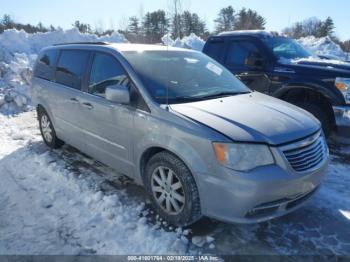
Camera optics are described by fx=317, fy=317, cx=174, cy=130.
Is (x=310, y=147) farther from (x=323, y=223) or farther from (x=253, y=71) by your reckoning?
(x=253, y=71)

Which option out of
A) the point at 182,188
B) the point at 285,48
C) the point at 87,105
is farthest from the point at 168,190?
the point at 285,48

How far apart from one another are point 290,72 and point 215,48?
187cm

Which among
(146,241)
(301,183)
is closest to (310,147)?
(301,183)

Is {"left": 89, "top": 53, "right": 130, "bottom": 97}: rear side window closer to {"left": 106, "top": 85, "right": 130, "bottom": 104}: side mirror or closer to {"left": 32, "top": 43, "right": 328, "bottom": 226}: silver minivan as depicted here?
{"left": 32, "top": 43, "right": 328, "bottom": 226}: silver minivan

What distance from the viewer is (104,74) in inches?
153

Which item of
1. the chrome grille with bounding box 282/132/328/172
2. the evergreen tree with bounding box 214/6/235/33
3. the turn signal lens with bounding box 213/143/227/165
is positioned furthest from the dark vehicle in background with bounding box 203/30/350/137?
the evergreen tree with bounding box 214/6/235/33

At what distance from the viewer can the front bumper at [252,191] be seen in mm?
2607

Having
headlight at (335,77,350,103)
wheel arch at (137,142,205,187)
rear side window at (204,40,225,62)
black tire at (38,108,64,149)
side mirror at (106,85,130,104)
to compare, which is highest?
rear side window at (204,40,225,62)

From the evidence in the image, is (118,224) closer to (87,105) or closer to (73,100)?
(87,105)

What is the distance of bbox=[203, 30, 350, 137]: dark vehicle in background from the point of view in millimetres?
4980

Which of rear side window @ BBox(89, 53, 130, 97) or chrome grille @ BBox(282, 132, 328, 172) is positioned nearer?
chrome grille @ BBox(282, 132, 328, 172)

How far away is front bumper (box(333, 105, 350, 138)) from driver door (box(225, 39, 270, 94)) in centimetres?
125

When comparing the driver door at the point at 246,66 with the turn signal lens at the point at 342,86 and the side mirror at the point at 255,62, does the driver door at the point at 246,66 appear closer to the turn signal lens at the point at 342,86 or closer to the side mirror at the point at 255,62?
the side mirror at the point at 255,62

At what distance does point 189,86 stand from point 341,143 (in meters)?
3.66
